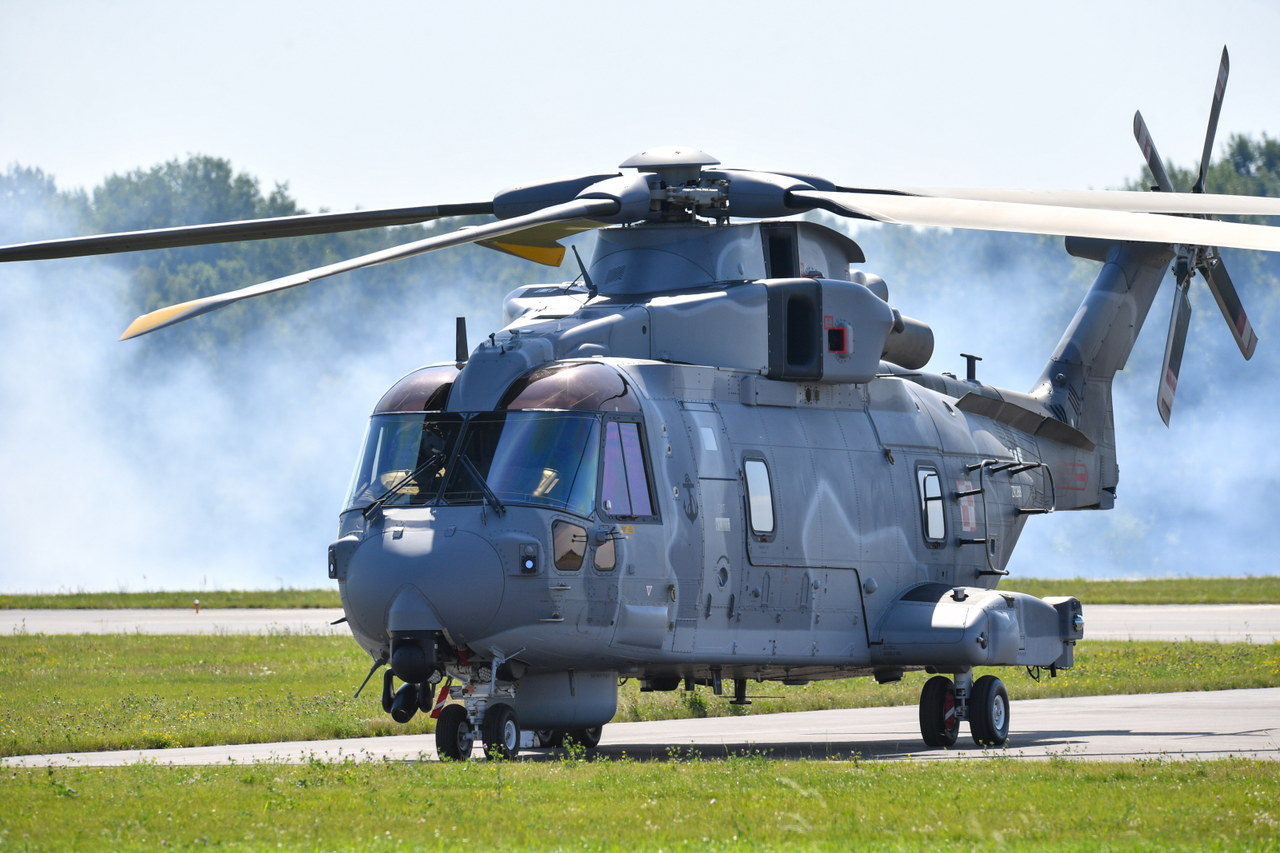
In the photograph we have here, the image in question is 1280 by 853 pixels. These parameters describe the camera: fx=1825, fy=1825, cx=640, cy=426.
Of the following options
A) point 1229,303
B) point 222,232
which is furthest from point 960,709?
point 222,232

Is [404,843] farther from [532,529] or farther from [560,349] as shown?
[560,349]

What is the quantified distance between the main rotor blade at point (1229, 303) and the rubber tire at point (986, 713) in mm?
6611

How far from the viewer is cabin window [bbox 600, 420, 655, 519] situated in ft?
50.7

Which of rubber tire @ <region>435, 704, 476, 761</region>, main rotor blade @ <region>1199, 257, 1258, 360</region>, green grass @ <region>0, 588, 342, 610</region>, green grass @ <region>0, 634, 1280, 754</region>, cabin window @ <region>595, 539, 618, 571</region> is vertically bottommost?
green grass @ <region>0, 588, 342, 610</region>

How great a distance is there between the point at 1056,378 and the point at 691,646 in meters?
8.66

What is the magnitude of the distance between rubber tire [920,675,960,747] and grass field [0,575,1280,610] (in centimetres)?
2836

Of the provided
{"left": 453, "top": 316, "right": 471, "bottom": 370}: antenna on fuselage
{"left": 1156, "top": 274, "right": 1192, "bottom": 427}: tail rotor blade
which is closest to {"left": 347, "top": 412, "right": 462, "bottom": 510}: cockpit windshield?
{"left": 453, "top": 316, "right": 471, "bottom": 370}: antenna on fuselage

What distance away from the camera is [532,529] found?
1495cm

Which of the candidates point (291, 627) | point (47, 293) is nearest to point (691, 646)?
point (291, 627)

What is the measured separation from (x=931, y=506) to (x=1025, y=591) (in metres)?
29.4

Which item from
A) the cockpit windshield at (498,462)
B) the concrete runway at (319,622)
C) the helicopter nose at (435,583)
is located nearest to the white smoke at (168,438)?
the concrete runway at (319,622)

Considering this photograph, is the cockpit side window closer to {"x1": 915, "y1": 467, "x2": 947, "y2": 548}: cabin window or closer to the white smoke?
{"x1": 915, "y1": 467, "x2": 947, "y2": 548}: cabin window

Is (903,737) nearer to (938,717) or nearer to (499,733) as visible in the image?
(938,717)

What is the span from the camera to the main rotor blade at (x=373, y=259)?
12.3 metres
